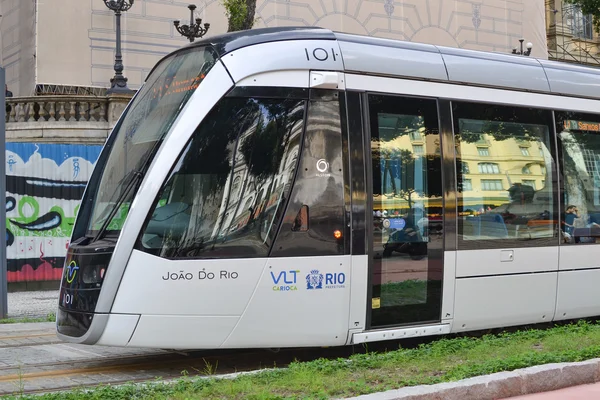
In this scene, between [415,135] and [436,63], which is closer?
[415,135]

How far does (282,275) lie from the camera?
7.59m

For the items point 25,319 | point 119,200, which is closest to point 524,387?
point 119,200

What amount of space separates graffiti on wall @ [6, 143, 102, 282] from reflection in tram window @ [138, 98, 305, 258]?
1048 centimetres

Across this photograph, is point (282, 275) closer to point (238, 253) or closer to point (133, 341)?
point (238, 253)

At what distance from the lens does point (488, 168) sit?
30.0ft

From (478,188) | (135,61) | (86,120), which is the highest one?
(135,61)

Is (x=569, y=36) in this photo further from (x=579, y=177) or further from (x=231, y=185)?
(x=231, y=185)

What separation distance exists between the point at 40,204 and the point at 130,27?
30.5 ft

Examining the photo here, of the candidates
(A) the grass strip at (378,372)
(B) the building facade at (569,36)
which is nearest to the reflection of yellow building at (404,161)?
(A) the grass strip at (378,372)

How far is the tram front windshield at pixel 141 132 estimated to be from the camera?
7.50m

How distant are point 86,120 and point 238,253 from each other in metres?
14.3

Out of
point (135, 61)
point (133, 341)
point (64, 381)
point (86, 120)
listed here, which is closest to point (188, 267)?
point (133, 341)

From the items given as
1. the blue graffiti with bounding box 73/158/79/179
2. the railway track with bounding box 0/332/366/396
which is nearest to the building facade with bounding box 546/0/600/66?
the blue graffiti with bounding box 73/158/79/179

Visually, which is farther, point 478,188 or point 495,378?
point 478,188
